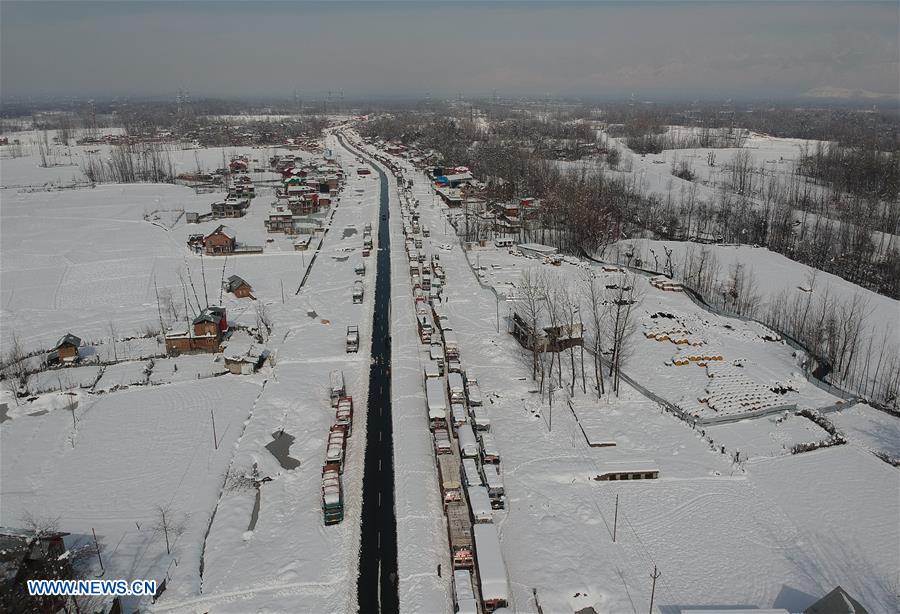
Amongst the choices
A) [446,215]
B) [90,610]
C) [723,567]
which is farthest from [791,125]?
[90,610]

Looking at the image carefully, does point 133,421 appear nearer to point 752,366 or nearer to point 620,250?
point 752,366

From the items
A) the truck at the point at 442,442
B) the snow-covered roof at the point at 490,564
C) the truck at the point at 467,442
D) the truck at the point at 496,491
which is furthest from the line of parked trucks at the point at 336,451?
the truck at the point at 496,491

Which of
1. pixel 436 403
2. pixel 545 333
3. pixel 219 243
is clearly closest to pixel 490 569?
pixel 436 403

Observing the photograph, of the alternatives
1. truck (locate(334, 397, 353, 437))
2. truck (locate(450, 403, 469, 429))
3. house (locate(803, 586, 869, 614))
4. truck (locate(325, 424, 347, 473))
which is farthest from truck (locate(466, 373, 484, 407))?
house (locate(803, 586, 869, 614))

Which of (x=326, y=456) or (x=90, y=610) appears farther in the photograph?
(x=326, y=456)

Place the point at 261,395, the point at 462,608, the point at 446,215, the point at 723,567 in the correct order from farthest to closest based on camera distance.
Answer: the point at 446,215
the point at 261,395
the point at 723,567
the point at 462,608

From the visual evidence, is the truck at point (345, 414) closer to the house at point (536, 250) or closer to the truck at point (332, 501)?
the truck at point (332, 501)

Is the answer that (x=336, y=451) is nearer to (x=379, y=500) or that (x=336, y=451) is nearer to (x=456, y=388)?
(x=379, y=500)
